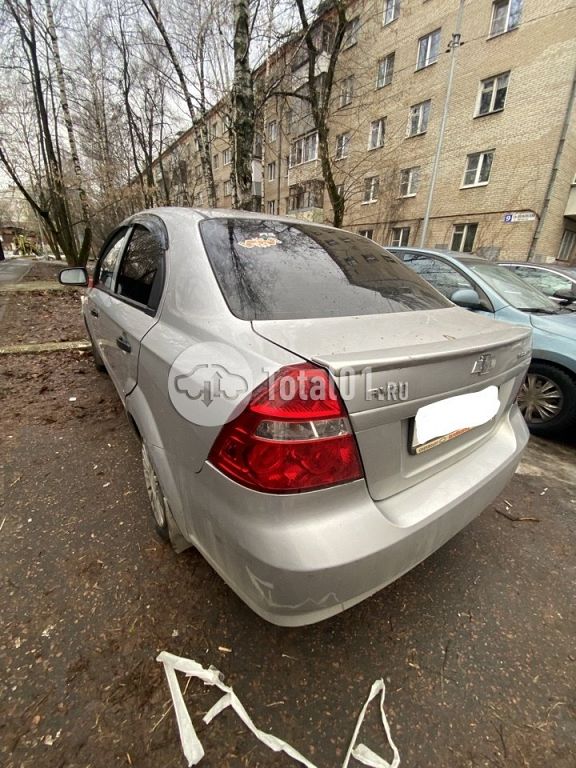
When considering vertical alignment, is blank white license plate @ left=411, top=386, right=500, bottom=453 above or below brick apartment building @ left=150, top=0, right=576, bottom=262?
below

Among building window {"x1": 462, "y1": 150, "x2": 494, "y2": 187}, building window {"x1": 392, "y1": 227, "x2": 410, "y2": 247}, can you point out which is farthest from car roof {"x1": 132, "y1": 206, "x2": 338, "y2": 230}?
building window {"x1": 392, "y1": 227, "x2": 410, "y2": 247}

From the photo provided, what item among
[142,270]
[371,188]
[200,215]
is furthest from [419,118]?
[142,270]

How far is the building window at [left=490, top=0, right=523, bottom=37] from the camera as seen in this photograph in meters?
13.3

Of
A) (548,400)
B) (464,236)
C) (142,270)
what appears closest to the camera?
(142,270)

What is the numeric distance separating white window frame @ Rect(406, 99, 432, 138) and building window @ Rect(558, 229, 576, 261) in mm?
7818

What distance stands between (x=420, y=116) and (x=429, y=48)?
2.65m

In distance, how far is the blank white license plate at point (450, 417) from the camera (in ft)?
4.01

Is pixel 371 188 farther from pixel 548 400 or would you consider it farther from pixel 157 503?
pixel 157 503

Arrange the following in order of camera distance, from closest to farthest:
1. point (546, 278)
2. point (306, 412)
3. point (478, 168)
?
point (306, 412) < point (546, 278) < point (478, 168)

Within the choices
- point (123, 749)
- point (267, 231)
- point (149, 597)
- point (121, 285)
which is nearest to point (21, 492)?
point (149, 597)

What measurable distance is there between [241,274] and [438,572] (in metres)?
1.75

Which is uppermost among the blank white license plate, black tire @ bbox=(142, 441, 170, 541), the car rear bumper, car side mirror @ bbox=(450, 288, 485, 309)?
car side mirror @ bbox=(450, 288, 485, 309)

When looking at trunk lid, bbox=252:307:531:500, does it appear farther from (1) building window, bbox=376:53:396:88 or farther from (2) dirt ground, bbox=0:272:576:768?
(1) building window, bbox=376:53:396:88

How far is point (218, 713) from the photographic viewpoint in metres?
1.21
